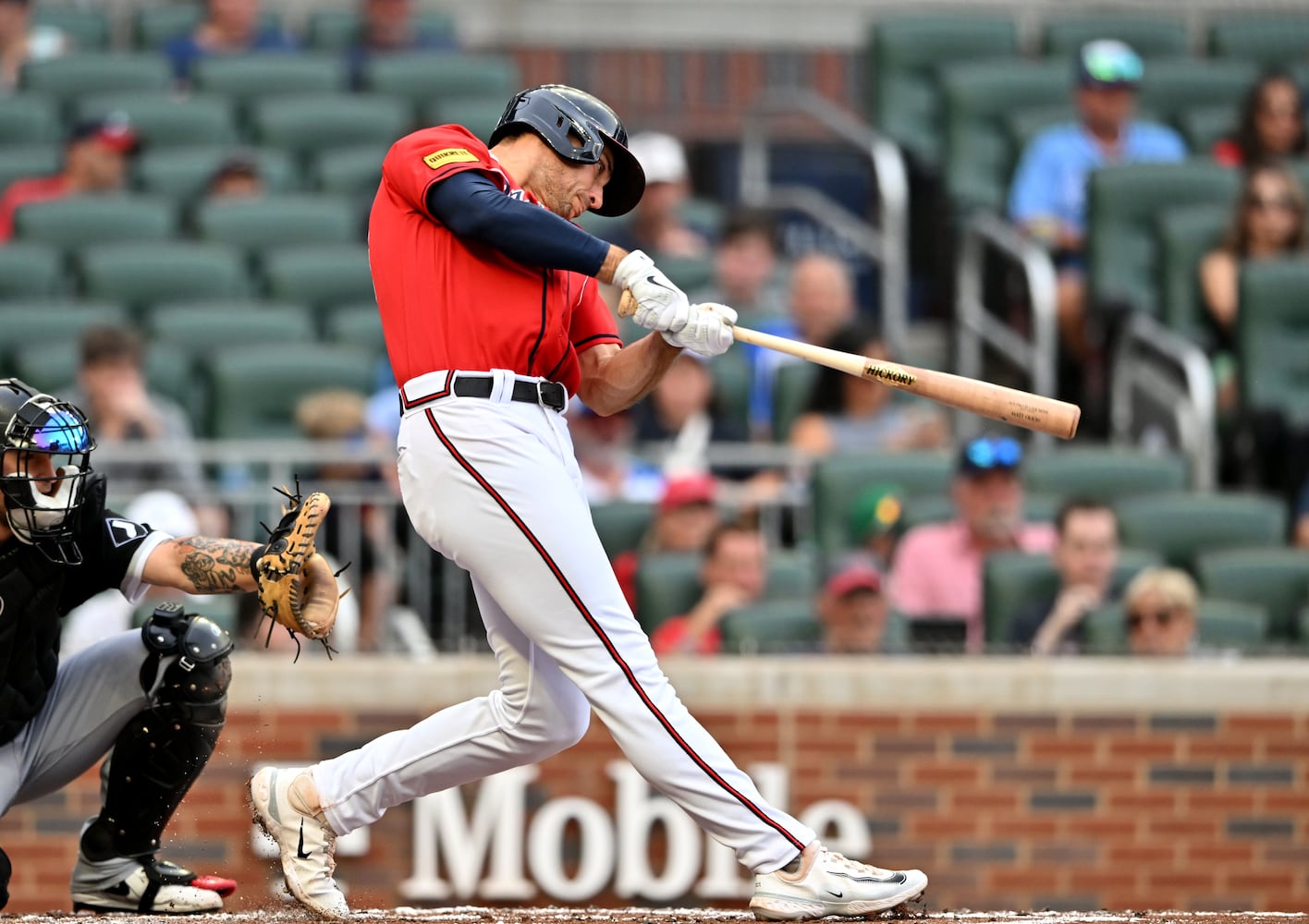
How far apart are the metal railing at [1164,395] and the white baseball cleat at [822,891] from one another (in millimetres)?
4097

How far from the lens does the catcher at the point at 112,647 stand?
4.14 metres

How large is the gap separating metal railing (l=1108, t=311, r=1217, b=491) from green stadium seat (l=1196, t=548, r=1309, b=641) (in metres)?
0.83

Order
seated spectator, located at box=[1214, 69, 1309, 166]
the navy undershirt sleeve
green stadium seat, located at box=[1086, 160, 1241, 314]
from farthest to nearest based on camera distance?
seated spectator, located at box=[1214, 69, 1309, 166] < green stadium seat, located at box=[1086, 160, 1241, 314] < the navy undershirt sleeve

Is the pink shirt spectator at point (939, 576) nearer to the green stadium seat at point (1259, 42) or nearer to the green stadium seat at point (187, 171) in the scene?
the green stadium seat at point (187, 171)

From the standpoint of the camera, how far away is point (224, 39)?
1030cm

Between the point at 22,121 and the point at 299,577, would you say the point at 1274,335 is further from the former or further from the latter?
the point at 22,121

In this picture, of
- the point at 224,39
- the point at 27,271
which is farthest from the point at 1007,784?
the point at 224,39

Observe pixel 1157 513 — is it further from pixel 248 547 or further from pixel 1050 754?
pixel 248 547

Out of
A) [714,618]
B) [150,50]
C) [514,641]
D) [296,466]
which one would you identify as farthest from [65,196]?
[514,641]

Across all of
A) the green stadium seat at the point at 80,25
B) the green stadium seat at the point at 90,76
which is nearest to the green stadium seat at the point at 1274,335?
the green stadium seat at the point at 90,76

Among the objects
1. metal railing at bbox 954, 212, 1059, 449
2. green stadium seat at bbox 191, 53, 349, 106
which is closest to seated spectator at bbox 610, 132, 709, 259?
metal railing at bbox 954, 212, 1059, 449

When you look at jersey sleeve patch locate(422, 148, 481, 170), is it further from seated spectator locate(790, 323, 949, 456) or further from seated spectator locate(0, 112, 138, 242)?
seated spectator locate(0, 112, 138, 242)

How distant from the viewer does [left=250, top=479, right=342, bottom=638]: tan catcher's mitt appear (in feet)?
13.4

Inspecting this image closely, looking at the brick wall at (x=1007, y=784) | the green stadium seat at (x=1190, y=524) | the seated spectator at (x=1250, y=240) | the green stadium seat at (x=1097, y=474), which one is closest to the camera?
the brick wall at (x=1007, y=784)
